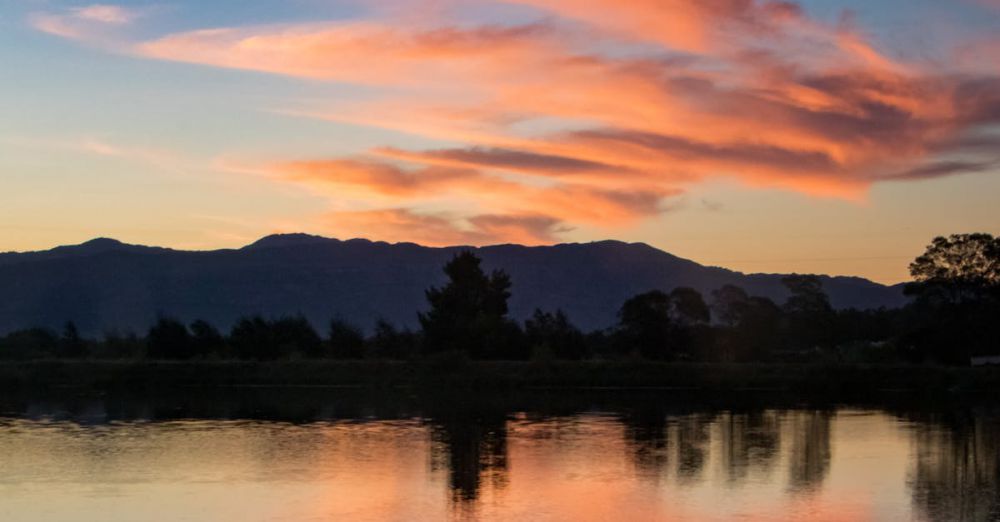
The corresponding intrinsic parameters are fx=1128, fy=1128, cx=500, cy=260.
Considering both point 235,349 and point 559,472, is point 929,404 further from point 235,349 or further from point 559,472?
point 235,349

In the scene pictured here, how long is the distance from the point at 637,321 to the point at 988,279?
994 inches

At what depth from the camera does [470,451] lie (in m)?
35.1

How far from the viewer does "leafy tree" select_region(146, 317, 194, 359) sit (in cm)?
8350

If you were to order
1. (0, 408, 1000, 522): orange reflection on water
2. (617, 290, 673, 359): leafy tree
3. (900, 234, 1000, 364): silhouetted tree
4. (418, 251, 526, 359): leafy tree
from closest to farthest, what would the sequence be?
1. (0, 408, 1000, 522): orange reflection on water
2. (900, 234, 1000, 364): silhouetted tree
3. (418, 251, 526, 359): leafy tree
4. (617, 290, 673, 359): leafy tree

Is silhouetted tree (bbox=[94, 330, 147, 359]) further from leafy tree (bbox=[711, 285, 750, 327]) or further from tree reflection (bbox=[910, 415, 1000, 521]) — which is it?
tree reflection (bbox=[910, 415, 1000, 521])

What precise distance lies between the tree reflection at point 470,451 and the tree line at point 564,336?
28.4 meters

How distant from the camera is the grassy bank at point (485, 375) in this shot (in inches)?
2788

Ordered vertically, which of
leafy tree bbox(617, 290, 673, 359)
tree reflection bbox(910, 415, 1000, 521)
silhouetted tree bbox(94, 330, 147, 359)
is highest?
leafy tree bbox(617, 290, 673, 359)

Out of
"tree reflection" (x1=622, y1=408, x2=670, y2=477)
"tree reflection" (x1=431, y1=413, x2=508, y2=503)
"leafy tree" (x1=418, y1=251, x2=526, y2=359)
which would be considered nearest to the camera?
"tree reflection" (x1=431, y1=413, x2=508, y2=503)

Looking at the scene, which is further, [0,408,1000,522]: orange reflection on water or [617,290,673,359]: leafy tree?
[617,290,673,359]: leafy tree

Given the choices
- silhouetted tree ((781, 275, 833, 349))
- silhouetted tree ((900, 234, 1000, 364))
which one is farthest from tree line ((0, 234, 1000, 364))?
silhouetted tree ((781, 275, 833, 349))

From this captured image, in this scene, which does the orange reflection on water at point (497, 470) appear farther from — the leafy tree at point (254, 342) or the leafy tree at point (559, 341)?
the leafy tree at point (254, 342)

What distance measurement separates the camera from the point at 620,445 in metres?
36.7

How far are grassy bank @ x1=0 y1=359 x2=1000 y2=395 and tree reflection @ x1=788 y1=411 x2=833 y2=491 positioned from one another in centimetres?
2047
